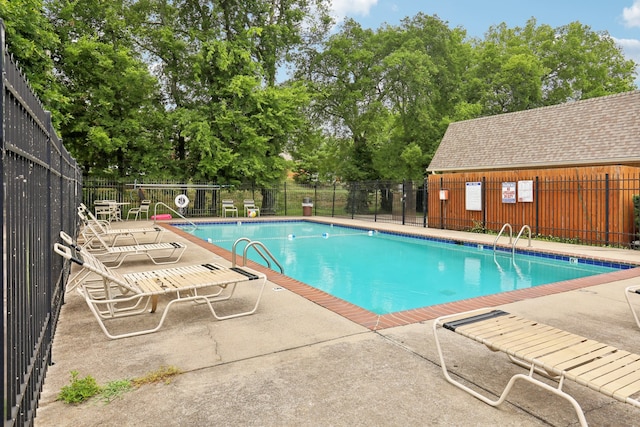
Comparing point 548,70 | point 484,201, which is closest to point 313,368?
point 484,201

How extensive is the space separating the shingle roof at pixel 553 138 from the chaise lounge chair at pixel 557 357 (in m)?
12.0

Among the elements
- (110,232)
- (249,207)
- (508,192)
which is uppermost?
(508,192)

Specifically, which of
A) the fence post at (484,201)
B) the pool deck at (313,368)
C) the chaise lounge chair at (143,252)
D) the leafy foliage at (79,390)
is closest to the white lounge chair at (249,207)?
the fence post at (484,201)

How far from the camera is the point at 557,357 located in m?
2.40

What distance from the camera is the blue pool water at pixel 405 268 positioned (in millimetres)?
7258

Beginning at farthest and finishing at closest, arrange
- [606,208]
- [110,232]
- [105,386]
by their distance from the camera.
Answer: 1. [606,208]
2. [110,232]
3. [105,386]

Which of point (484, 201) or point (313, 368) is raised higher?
point (484, 201)

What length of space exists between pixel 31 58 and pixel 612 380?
775 inches

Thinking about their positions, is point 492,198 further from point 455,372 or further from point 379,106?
point 379,106

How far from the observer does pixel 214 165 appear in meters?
21.2

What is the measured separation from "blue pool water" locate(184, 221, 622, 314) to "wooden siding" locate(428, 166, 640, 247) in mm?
2645

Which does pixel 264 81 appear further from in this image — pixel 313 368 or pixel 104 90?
pixel 313 368

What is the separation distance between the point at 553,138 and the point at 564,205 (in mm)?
4312

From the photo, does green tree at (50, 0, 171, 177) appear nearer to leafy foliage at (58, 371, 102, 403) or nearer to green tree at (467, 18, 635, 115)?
leafy foliage at (58, 371, 102, 403)
